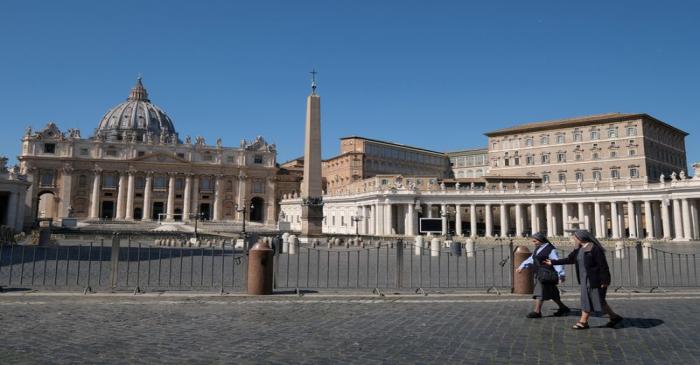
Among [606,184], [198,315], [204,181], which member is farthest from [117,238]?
[204,181]

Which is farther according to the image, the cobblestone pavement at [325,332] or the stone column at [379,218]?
the stone column at [379,218]

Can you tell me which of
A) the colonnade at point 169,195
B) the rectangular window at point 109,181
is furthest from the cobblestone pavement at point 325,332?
the rectangular window at point 109,181

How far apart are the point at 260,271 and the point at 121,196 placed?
74854 mm

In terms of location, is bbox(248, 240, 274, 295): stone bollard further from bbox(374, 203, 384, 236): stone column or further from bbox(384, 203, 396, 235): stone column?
bbox(374, 203, 384, 236): stone column

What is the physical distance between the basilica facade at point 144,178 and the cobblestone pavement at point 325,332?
6448 cm

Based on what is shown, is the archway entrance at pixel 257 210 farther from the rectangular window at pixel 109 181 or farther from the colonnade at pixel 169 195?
the rectangular window at pixel 109 181

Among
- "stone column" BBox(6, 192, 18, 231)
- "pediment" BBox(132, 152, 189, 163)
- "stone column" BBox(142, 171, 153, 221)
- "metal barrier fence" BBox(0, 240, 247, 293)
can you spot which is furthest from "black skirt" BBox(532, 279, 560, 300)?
"pediment" BBox(132, 152, 189, 163)

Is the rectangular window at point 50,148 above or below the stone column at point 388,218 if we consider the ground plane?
above

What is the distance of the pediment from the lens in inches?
3054

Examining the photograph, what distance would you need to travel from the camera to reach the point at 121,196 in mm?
76062

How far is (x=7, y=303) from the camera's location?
8633 millimetres

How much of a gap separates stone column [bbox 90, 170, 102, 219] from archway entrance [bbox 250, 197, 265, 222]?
24816 millimetres

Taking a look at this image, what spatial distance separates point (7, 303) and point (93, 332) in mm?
3588

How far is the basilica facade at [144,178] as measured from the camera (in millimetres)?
73500
